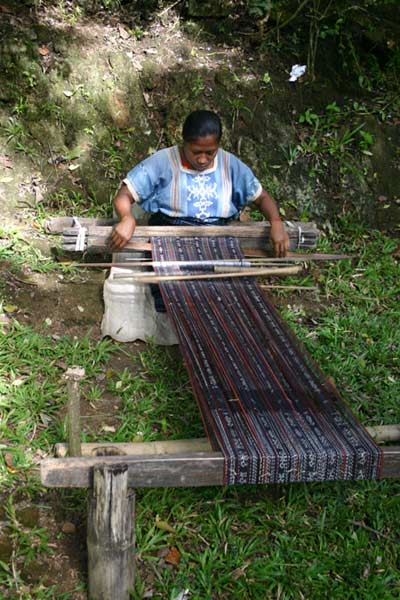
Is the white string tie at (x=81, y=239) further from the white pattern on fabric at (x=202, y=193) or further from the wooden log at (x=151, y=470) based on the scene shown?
the wooden log at (x=151, y=470)

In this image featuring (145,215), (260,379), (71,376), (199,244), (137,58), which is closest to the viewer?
(71,376)

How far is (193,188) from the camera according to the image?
4.34 m

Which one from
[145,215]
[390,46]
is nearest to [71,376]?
[145,215]

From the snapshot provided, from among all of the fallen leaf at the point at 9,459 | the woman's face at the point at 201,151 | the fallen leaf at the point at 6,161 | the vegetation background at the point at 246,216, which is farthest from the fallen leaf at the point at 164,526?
the fallen leaf at the point at 6,161

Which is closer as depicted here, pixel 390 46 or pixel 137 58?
pixel 137 58

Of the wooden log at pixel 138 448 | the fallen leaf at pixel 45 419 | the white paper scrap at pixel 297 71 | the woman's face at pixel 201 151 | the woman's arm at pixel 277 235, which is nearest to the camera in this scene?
the wooden log at pixel 138 448

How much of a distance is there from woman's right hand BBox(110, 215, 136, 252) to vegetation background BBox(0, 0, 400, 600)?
61 cm

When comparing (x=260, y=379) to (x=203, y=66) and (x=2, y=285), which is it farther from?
(x=203, y=66)

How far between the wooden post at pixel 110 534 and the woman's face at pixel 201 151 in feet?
7.20

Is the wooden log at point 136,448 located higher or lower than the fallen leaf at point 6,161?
lower

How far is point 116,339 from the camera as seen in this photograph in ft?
14.1

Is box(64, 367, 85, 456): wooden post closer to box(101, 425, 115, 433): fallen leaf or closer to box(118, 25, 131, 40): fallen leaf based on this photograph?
box(101, 425, 115, 433): fallen leaf

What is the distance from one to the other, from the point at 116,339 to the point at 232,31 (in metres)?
3.70

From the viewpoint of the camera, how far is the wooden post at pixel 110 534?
2.51 metres
